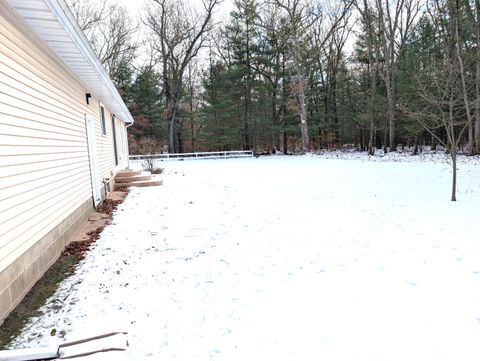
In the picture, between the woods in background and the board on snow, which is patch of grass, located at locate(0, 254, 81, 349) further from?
the woods in background

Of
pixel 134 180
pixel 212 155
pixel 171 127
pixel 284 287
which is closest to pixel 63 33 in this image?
pixel 284 287

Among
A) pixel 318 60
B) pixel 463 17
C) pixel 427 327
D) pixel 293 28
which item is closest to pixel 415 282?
pixel 427 327

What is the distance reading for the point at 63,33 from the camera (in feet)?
12.7

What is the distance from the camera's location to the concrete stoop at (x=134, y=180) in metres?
10.4

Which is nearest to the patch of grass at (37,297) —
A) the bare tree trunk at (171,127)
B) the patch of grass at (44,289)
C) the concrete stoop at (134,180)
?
the patch of grass at (44,289)

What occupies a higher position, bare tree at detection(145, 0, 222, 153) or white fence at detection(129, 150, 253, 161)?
bare tree at detection(145, 0, 222, 153)

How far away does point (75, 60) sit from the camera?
5086 mm

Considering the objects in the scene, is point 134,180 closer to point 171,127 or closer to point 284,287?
point 284,287

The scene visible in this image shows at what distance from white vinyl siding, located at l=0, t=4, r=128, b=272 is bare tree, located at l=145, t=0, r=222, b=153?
21.3 meters

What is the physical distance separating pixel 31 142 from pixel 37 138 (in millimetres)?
234

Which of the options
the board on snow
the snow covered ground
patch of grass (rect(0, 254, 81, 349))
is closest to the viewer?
the board on snow

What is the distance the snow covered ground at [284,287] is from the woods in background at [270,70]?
16.8 metres

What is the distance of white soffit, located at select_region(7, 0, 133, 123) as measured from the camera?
3180 millimetres

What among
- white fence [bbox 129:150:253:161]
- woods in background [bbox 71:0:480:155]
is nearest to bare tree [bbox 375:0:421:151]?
woods in background [bbox 71:0:480:155]
